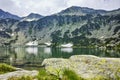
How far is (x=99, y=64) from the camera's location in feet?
52.6

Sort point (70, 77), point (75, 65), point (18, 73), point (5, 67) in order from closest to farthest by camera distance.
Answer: point (70, 77) → point (75, 65) → point (18, 73) → point (5, 67)

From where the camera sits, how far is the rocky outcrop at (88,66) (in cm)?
1540

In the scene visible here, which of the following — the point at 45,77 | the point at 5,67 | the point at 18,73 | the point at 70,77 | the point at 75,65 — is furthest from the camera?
the point at 5,67

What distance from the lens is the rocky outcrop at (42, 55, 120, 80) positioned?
15403mm

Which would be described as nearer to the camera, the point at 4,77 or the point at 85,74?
the point at 85,74

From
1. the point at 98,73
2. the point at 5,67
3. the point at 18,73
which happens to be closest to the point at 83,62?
the point at 98,73

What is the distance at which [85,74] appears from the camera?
621 inches

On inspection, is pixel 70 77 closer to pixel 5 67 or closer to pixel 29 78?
pixel 29 78

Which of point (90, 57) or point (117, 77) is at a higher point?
point (90, 57)

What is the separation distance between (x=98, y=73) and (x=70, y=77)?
104 inches

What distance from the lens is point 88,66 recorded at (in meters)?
16.3

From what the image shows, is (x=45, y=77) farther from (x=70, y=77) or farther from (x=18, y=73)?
(x=18, y=73)

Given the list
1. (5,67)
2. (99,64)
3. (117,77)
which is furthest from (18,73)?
(5,67)

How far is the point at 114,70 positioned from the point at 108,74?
1.40 feet
